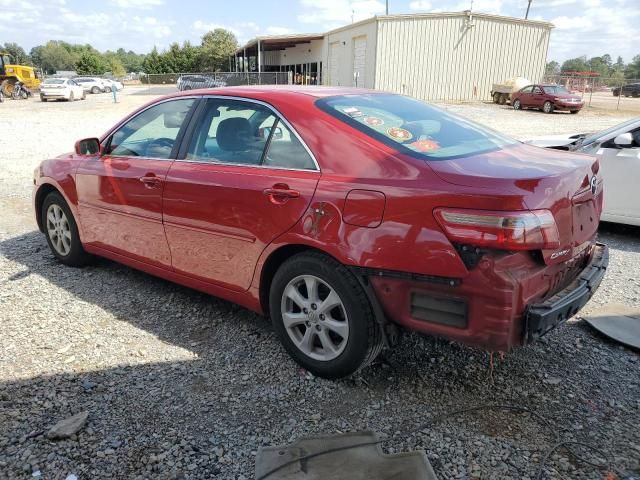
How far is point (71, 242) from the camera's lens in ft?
16.1

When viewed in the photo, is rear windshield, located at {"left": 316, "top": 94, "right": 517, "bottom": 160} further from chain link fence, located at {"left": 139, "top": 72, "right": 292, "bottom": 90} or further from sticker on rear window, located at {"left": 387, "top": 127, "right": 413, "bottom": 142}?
chain link fence, located at {"left": 139, "top": 72, "right": 292, "bottom": 90}

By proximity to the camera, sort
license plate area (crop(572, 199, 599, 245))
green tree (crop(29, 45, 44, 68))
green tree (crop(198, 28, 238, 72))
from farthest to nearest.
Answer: green tree (crop(29, 45, 44, 68)), green tree (crop(198, 28, 238, 72)), license plate area (crop(572, 199, 599, 245))

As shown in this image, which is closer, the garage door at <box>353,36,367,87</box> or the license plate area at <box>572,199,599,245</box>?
the license plate area at <box>572,199,599,245</box>

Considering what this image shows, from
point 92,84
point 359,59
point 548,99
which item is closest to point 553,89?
point 548,99

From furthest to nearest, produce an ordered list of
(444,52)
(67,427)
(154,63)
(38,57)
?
(38,57), (154,63), (444,52), (67,427)

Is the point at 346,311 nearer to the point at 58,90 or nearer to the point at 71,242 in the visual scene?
the point at 71,242

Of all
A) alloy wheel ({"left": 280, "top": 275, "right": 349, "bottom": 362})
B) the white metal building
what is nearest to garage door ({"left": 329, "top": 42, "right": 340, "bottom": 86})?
the white metal building

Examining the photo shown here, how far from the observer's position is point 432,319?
8.65 feet

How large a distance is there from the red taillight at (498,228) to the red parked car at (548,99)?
26.9m

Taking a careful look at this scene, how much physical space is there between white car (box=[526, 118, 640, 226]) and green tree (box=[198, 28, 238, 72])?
249 ft

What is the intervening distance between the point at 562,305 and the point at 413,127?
4.38ft

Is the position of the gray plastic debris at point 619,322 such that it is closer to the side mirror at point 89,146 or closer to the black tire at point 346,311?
the black tire at point 346,311

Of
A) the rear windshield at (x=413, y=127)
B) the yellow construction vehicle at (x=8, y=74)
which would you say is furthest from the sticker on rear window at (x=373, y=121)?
the yellow construction vehicle at (x=8, y=74)

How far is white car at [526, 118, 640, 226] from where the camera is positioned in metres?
5.87
